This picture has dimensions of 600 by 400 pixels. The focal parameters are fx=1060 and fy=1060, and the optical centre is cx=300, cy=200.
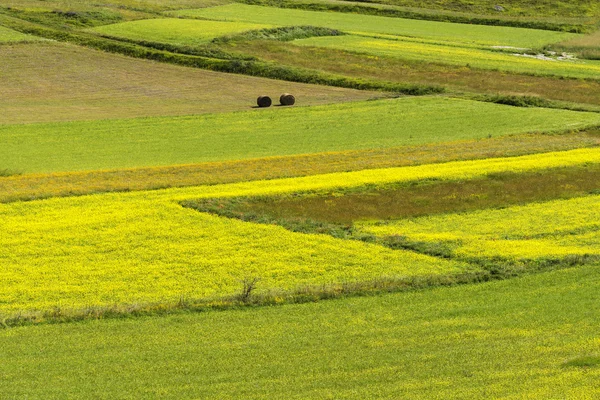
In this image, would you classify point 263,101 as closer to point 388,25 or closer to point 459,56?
point 459,56

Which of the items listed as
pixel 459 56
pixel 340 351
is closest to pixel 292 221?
pixel 340 351

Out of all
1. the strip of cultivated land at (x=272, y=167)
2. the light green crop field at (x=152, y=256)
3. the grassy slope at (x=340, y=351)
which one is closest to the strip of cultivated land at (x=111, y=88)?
the strip of cultivated land at (x=272, y=167)

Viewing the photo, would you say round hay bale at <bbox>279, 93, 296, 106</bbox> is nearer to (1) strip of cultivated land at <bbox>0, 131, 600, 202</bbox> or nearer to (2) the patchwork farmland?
(2) the patchwork farmland

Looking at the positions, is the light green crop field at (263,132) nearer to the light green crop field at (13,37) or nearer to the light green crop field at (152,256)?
the light green crop field at (152,256)

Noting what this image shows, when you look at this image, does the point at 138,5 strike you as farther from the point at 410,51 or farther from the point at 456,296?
the point at 456,296

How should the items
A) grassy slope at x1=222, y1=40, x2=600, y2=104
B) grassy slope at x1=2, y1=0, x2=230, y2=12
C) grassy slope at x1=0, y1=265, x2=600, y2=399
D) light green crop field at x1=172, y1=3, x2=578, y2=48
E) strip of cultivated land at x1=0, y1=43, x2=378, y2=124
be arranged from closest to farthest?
grassy slope at x1=0, y1=265, x2=600, y2=399
strip of cultivated land at x1=0, y1=43, x2=378, y2=124
grassy slope at x1=222, y1=40, x2=600, y2=104
grassy slope at x1=2, y1=0, x2=230, y2=12
light green crop field at x1=172, y1=3, x2=578, y2=48

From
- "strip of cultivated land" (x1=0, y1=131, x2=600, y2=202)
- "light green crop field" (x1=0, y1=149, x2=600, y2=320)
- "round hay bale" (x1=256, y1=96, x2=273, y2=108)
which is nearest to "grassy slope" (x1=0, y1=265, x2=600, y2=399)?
"light green crop field" (x1=0, y1=149, x2=600, y2=320)
